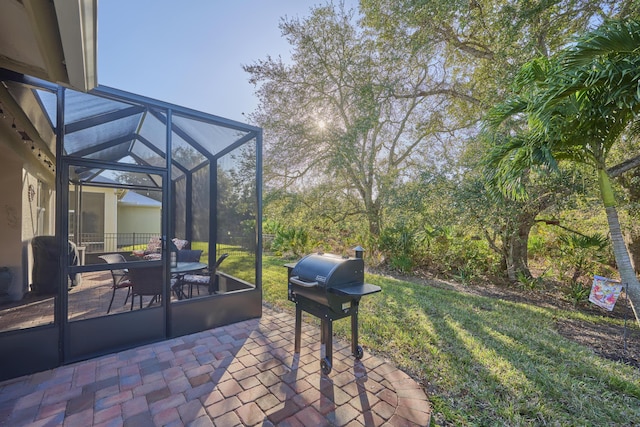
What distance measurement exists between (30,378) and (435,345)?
14.1 feet

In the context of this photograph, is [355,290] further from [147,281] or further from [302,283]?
[147,281]

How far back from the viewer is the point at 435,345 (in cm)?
332

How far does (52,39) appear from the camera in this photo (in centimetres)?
182

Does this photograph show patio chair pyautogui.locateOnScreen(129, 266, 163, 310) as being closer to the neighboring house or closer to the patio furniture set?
the patio furniture set

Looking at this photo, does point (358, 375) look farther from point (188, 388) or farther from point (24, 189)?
point (24, 189)

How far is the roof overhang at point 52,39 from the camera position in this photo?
1.46 m

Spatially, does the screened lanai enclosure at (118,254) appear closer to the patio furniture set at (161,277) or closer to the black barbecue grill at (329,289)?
the patio furniture set at (161,277)

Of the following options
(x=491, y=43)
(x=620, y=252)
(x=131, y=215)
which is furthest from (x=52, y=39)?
(x=131, y=215)

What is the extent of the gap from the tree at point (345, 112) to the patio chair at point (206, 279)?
4.83 meters

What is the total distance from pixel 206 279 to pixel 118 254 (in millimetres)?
1387

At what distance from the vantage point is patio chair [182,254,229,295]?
14.1 ft

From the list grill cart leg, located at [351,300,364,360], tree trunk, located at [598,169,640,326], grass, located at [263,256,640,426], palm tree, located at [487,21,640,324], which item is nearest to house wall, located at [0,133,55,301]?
grass, located at [263,256,640,426]

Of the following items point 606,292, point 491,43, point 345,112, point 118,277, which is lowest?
point 606,292

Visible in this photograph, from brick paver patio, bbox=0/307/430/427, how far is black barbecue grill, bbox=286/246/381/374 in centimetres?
30
